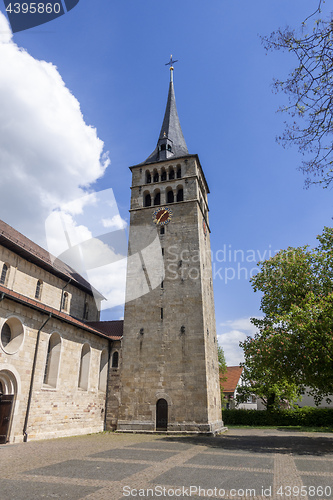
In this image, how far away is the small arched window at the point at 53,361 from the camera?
→ 1984 centimetres

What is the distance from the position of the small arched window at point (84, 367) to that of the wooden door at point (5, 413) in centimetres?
732

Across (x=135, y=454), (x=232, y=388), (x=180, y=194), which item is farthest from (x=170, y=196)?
(x=232, y=388)

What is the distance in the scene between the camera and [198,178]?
3134 centimetres

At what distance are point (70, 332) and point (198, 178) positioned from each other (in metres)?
17.8

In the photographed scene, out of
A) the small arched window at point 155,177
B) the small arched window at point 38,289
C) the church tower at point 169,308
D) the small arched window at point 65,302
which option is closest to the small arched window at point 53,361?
the small arched window at point 38,289

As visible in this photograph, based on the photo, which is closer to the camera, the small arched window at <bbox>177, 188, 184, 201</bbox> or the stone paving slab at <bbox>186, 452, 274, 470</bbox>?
the stone paving slab at <bbox>186, 452, 274, 470</bbox>

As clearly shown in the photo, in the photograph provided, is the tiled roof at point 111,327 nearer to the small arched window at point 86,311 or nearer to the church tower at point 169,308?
the small arched window at point 86,311

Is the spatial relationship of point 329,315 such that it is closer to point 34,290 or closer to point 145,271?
point 145,271

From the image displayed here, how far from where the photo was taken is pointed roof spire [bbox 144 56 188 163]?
3312 centimetres

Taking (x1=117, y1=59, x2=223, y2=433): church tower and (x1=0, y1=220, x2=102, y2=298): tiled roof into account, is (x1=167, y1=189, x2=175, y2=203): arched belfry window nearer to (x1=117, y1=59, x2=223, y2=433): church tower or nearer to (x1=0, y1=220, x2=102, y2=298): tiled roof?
(x1=117, y1=59, x2=223, y2=433): church tower

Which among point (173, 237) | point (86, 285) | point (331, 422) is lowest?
point (331, 422)

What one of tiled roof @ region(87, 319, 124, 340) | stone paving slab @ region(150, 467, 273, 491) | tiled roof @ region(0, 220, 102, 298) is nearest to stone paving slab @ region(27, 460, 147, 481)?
stone paving slab @ region(150, 467, 273, 491)

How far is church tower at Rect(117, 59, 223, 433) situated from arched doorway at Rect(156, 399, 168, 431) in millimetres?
61

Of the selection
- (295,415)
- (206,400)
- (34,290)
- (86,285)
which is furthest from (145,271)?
(295,415)
